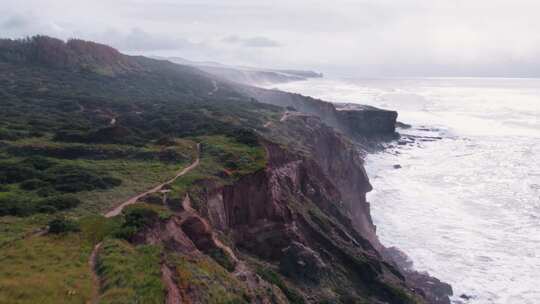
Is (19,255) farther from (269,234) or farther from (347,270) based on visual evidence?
(347,270)

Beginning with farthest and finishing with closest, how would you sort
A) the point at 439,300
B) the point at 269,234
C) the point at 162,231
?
the point at 439,300 < the point at 269,234 < the point at 162,231

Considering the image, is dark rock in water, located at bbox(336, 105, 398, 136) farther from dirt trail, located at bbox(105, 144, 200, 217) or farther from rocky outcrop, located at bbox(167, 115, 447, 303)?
dirt trail, located at bbox(105, 144, 200, 217)

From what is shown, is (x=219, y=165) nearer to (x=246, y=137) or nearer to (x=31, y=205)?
(x=246, y=137)

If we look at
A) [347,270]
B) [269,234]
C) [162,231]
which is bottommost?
[347,270]

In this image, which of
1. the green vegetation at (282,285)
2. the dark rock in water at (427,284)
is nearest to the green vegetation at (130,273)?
the green vegetation at (282,285)

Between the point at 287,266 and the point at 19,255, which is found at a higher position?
the point at 19,255

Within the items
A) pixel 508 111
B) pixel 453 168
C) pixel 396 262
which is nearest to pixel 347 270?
pixel 396 262
